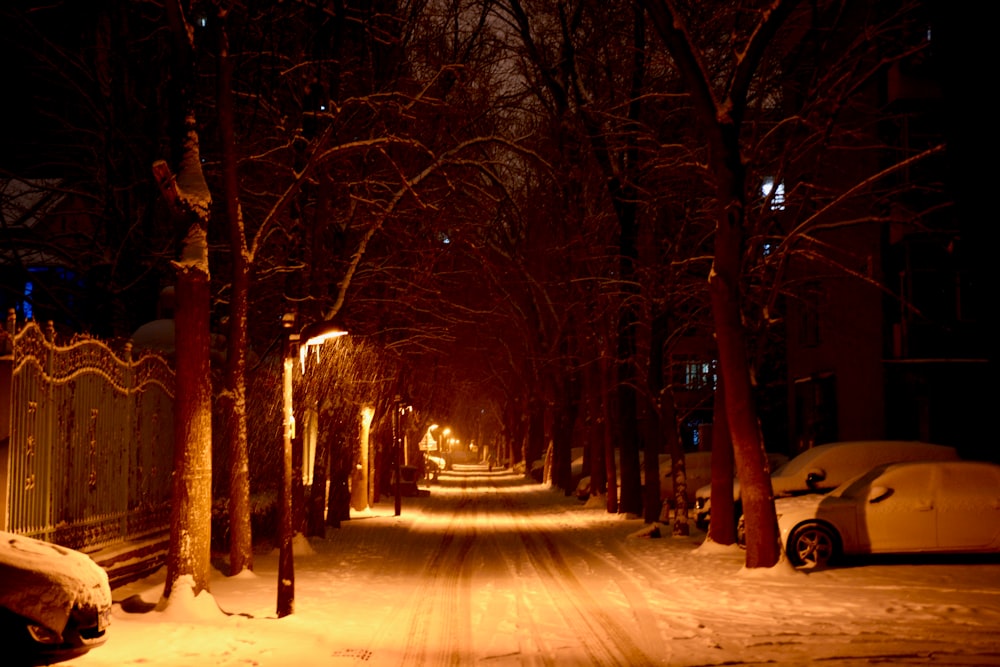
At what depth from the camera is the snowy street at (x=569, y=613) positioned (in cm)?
1090

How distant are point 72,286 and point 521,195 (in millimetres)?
23155

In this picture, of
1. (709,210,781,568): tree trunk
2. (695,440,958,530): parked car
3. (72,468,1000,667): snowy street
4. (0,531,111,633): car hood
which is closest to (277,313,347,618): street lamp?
(72,468,1000,667): snowy street

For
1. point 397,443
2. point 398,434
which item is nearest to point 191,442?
point 397,443

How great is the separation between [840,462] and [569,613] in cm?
1020

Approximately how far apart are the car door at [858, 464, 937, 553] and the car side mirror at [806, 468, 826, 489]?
4.70 metres

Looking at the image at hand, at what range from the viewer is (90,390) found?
14.0 metres

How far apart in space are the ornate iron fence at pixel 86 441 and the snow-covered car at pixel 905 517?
396 inches

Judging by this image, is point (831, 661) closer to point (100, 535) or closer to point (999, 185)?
point (999, 185)

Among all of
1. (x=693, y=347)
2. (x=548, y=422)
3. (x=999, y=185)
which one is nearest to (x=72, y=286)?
(x=999, y=185)

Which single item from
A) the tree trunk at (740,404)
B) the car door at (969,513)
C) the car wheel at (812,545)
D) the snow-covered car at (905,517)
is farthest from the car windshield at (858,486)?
the tree trunk at (740,404)

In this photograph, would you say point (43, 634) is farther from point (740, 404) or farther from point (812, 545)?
point (812, 545)

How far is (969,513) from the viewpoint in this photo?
1672 cm

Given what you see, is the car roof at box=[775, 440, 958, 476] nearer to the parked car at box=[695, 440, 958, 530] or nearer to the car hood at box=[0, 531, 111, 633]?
the parked car at box=[695, 440, 958, 530]

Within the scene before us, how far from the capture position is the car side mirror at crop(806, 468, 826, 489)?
861 inches
